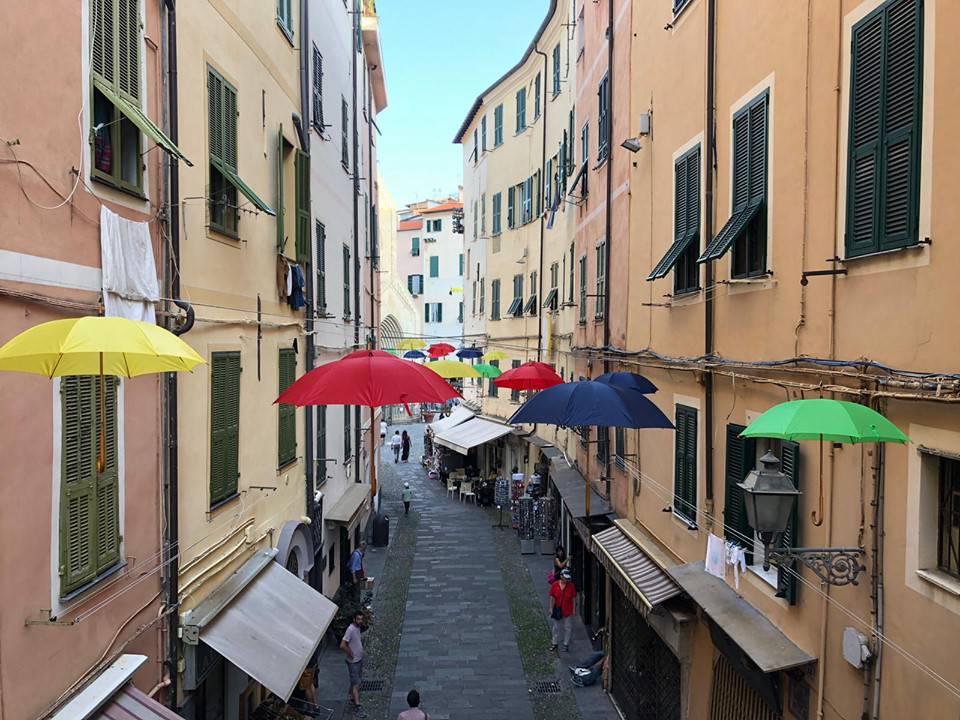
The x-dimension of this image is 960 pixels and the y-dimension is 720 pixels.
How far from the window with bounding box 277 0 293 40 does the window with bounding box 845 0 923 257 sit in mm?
9986

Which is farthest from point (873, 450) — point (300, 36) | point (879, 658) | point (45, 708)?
point (300, 36)

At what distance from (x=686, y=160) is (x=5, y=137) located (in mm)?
8473

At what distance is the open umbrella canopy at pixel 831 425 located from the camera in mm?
5438

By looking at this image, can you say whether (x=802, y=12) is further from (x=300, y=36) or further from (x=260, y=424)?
(x=300, y=36)

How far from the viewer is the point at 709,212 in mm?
10266

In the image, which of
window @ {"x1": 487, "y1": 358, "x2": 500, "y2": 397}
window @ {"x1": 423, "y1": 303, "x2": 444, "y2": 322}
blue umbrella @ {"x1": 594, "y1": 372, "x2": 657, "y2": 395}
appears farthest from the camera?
window @ {"x1": 423, "y1": 303, "x2": 444, "y2": 322}

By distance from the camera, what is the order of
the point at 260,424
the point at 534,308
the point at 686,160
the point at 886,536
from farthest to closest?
the point at 534,308
the point at 260,424
the point at 686,160
the point at 886,536

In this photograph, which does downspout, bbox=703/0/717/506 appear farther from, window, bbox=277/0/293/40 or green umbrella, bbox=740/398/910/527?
window, bbox=277/0/293/40

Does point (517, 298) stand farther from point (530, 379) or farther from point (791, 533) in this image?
point (791, 533)

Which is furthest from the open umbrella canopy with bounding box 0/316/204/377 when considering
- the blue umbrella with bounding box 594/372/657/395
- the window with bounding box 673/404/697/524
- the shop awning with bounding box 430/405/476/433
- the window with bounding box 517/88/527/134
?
the shop awning with bounding box 430/405/476/433

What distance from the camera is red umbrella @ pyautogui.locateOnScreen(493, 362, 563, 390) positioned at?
1681 cm

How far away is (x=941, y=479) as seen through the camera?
229 inches

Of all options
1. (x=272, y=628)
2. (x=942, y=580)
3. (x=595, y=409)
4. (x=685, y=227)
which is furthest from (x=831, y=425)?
(x=272, y=628)

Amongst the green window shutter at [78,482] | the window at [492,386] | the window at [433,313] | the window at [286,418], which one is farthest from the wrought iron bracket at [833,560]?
the window at [433,313]
